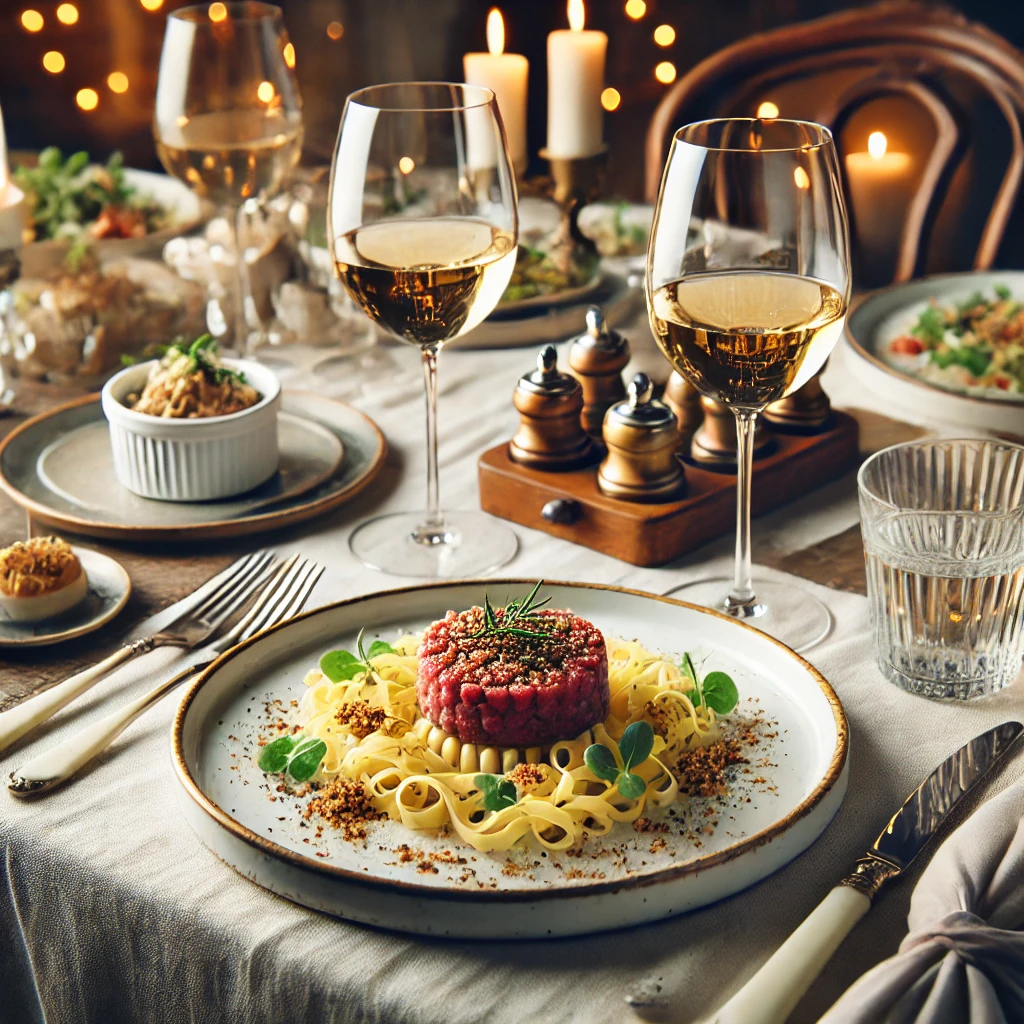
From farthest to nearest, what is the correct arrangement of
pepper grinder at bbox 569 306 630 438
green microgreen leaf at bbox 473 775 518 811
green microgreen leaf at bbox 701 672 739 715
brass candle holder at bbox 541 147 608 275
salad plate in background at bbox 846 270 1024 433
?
brass candle holder at bbox 541 147 608 275
salad plate in background at bbox 846 270 1024 433
pepper grinder at bbox 569 306 630 438
green microgreen leaf at bbox 701 672 739 715
green microgreen leaf at bbox 473 775 518 811

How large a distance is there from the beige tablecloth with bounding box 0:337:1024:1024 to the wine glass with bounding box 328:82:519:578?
39 cm

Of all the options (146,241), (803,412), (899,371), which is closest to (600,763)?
(803,412)

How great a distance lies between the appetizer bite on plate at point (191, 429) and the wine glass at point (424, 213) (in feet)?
0.60

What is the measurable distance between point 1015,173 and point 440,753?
1830mm

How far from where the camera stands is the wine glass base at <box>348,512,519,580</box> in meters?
1.24

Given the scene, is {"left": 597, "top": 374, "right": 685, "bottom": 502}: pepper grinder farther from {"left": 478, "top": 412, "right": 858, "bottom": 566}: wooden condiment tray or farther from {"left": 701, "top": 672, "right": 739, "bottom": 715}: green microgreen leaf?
{"left": 701, "top": 672, "right": 739, "bottom": 715}: green microgreen leaf

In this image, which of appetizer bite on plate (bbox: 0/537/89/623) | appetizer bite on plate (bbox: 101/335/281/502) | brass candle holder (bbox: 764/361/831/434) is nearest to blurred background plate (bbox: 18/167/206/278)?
appetizer bite on plate (bbox: 101/335/281/502)

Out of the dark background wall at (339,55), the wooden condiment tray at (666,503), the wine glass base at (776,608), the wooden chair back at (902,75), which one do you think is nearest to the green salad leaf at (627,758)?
the wine glass base at (776,608)

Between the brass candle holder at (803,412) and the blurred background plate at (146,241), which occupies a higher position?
the blurred background plate at (146,241)

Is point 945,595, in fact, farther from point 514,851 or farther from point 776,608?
point 514,851

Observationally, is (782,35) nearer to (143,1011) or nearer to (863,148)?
(863,148)

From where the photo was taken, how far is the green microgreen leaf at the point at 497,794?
2.58 feet

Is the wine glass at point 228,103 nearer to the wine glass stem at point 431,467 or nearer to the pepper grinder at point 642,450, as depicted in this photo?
the wine glass stem at point 431,467

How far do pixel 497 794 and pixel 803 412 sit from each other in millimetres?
744
